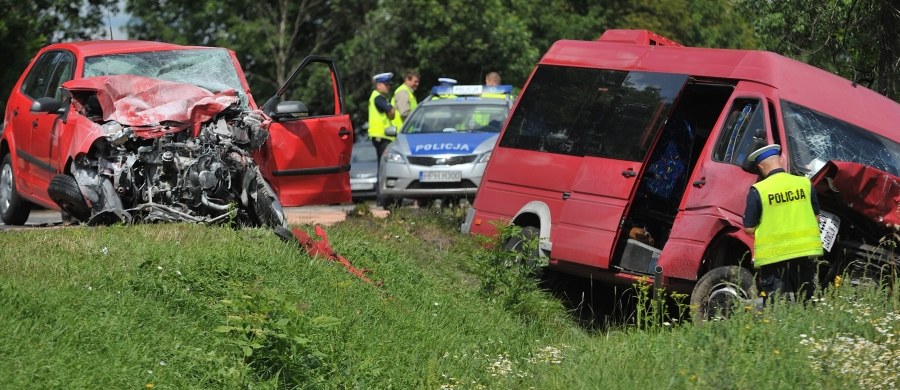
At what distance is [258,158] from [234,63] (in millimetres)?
1579

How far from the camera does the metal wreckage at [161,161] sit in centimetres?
1148

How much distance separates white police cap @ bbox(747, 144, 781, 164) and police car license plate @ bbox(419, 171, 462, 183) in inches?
316

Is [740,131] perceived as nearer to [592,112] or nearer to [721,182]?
[721,182]

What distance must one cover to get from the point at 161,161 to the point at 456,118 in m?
8.10

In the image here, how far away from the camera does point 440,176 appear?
58.4ft

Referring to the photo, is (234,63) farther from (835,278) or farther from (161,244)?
(835,278)

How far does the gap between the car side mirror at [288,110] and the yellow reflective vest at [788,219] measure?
423cm

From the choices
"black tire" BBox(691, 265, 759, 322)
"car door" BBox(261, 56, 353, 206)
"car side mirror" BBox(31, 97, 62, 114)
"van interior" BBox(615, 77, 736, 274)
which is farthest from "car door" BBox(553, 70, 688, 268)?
"car side mirror" BBox(31, 97, 62, 114)

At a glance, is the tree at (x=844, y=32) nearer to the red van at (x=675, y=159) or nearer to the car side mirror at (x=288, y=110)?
the red van at (x=675, y=159)

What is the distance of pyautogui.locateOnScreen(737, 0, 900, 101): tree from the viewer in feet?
44.4

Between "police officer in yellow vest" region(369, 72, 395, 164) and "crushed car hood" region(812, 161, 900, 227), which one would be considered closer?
"crushed car hood" region(812, 161, 900, 227)

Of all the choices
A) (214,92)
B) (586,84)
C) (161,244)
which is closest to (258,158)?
(214,92)

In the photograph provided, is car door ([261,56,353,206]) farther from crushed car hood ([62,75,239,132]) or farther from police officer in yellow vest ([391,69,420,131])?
police officer in yellow vest ([391,69,420,131])

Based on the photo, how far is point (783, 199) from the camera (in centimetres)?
959
